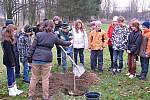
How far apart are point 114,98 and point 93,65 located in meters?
3.09

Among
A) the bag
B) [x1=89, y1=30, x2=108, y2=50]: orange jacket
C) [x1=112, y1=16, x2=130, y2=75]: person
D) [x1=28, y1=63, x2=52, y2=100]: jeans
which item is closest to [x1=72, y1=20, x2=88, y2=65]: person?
[x1=89, y1=30, x2=108, y2=50]: orange jacket

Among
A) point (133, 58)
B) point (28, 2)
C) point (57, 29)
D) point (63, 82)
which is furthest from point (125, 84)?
point (28, 2)

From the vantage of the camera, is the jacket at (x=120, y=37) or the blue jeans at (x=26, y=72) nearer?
the blue jeans at (x=26, y=72)

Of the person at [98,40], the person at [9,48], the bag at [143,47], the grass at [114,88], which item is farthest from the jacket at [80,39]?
the person at [9,48]

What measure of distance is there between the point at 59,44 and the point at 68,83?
6.05 feet

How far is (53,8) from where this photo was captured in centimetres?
4391

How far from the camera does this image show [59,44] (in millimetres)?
6945

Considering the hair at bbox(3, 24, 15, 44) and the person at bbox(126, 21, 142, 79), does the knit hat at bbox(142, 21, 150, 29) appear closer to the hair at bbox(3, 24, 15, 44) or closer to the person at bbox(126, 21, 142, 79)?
the person at bbox(126, 21, 142, 79)

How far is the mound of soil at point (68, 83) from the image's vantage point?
781 centimetres

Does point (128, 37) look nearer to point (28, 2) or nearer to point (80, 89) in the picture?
point (80, 89)

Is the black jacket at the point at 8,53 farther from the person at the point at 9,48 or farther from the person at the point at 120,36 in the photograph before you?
the person at the point at 120,36

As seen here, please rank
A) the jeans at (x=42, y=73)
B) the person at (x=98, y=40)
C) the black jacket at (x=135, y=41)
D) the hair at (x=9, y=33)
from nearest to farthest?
the jeans at (x=42, y=73) < the hair at (x=9, y=33) < the black jacket at (x=135, y=41) < the person at (x=98, y=40)

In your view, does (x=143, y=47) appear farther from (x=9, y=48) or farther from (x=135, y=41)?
(x=9, y=48)

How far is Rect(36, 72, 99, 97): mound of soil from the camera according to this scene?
25.6 ft
